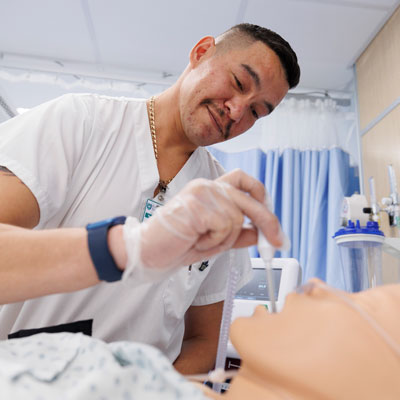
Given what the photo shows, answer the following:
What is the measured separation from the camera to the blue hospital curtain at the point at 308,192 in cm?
259

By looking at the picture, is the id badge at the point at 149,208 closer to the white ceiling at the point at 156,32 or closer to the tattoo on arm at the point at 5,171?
the tattoo on arm at the point at 5,171

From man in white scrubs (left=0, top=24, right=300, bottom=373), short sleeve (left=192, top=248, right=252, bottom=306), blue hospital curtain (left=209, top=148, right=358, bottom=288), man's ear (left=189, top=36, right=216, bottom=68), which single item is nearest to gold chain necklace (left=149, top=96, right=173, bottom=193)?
man in white scrubs (left=0, top=24, right=300, bottom=373)

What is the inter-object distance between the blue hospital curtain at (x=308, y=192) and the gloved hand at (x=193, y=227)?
1.95 metres

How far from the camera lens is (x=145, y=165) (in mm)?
1181

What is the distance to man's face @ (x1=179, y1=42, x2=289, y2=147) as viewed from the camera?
1181 mm

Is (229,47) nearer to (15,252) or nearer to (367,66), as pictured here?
(15,252)

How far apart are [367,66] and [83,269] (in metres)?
2.50

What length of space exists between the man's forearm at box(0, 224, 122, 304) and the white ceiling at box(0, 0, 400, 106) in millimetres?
1983

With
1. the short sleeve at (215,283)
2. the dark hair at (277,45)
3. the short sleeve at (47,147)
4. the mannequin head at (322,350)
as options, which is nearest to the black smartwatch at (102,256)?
the mannequin head at (322,350)

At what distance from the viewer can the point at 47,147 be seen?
0.97 meters

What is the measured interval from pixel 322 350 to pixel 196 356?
77 cm

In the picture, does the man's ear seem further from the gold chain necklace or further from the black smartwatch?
the black smartwatch

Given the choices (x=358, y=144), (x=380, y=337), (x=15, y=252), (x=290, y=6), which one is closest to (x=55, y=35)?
(x=290, y=6)

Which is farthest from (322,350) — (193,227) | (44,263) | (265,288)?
(265,288)
